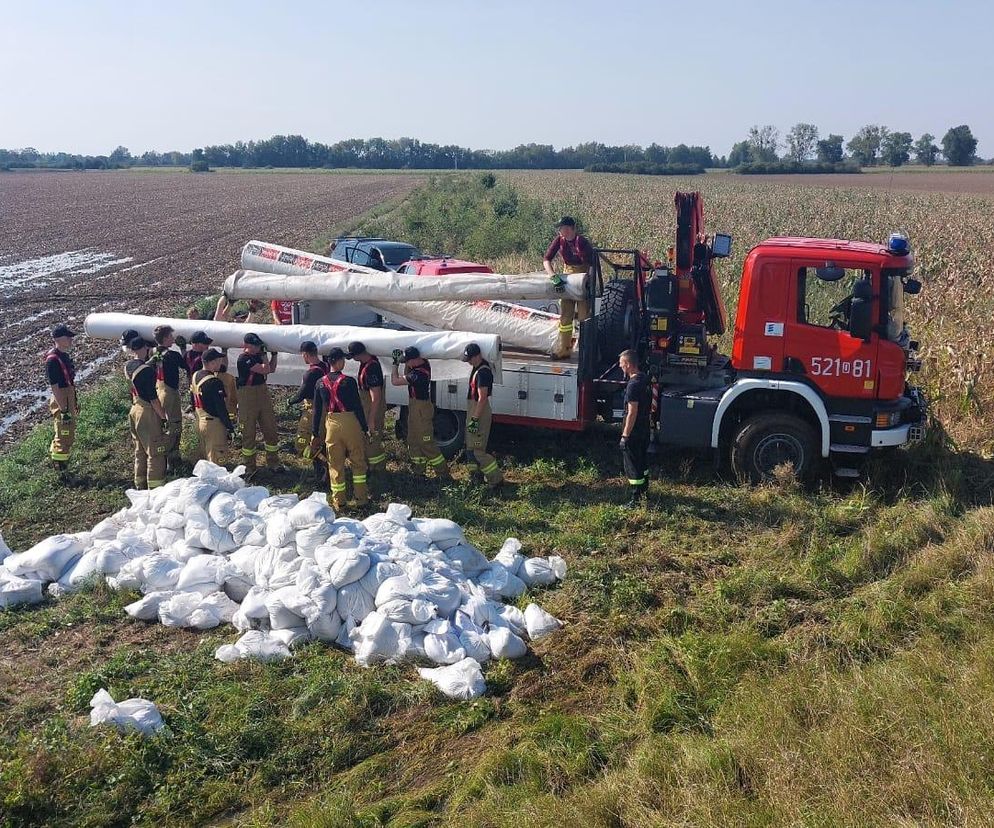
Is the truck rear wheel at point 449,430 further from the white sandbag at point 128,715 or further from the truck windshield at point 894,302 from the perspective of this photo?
the white sandbag at point 128,715

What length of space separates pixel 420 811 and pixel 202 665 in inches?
89.9

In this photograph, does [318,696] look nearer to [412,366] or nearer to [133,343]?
[412,366]

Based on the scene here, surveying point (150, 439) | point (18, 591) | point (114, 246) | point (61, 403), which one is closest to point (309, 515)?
point (18, 591)

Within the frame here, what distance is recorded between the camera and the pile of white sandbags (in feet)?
21.2

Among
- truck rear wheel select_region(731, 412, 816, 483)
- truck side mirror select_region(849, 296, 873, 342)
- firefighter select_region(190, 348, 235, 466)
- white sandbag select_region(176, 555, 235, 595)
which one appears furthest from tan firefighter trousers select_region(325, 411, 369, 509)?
truck side mirror select_region(849, 296, 873, 342)

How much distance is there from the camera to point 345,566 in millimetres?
6754

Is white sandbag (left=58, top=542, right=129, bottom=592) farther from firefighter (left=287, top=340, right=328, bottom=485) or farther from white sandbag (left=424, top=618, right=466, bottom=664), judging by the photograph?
white sandbag (left=424, top=618, right=466, bottom=664)

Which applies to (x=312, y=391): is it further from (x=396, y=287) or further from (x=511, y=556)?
(x=511, y=556)

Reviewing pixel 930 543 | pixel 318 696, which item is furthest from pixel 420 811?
pixel 930 543

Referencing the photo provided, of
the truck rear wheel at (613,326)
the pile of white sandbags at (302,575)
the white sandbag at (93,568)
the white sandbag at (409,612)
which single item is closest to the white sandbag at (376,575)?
the pile of white sandbags at (302,575)

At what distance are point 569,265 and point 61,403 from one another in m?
6.16

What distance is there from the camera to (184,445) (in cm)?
1123

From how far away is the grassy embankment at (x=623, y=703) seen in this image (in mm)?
4676

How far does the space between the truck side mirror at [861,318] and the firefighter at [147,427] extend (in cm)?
734
